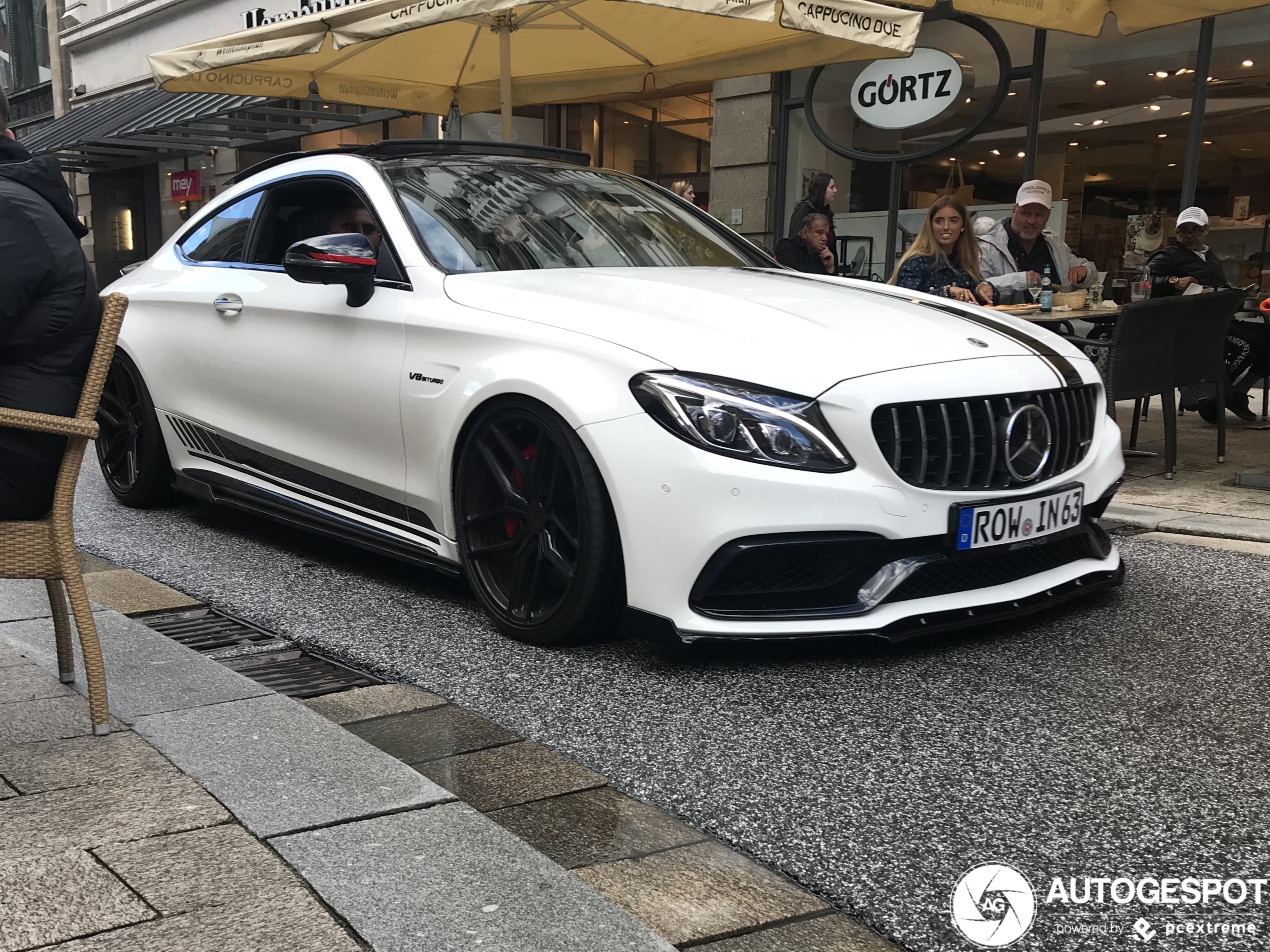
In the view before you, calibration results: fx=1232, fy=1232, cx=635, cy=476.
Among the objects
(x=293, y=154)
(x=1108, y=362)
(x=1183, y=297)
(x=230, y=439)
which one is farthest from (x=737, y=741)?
(x=1183, y=297)

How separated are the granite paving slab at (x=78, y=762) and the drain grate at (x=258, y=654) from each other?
0.61m

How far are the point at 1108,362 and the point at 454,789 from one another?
4.66 m

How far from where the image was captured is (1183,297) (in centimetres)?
657

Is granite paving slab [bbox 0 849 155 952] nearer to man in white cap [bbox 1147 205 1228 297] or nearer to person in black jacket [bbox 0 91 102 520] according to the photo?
person in black jacket [bbox 0 91 102 520]

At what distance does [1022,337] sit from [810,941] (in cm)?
241

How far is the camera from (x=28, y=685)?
3262 mm

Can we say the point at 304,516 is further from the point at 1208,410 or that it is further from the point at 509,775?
the point at 1208,410

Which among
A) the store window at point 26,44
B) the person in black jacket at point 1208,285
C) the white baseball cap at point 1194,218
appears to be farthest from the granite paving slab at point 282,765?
the store window at point 26,44

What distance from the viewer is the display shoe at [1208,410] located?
28.5 ft

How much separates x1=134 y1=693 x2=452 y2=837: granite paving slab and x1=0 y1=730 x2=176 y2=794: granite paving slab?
4 centimetres

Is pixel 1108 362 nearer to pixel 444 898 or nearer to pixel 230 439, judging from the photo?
pixel 230 439

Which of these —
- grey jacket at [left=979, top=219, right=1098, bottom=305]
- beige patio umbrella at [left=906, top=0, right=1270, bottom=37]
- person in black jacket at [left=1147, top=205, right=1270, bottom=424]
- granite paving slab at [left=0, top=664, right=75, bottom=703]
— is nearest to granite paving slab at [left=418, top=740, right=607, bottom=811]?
granite paving slab at [left=0, top=664, right=75, bottom=703]

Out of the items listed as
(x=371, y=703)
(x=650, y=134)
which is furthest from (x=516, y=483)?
(x=650, y=134)

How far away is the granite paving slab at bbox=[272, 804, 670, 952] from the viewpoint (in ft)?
6.52
